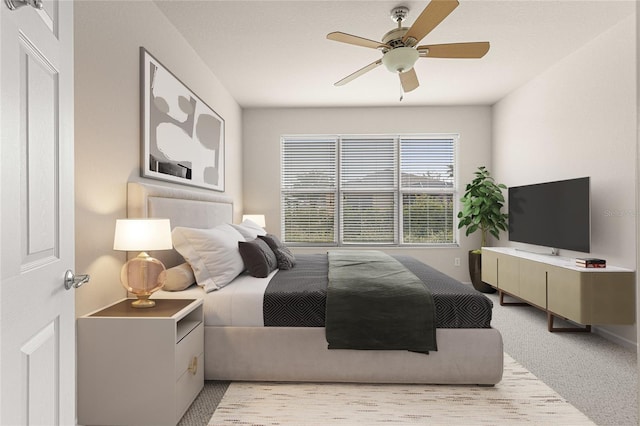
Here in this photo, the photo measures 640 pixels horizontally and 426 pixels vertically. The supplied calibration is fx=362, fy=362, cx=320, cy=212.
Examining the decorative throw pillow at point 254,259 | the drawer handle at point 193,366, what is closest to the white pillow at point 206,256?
the decorative throw pillow at point 254,259

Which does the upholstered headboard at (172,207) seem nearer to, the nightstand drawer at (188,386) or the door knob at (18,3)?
the nightstand drawer at (188,386)

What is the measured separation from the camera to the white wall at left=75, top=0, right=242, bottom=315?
6.40ft

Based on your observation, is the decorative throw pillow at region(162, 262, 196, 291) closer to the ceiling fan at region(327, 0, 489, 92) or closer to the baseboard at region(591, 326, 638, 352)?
the ceiling fan at region(327, 0, 489, 92)

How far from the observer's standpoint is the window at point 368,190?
5.50m

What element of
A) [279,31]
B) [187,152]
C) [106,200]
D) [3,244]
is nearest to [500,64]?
[279,31]

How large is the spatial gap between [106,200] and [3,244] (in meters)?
1.55

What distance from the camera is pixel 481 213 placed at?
4789 millimetres

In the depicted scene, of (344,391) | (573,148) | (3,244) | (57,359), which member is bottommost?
(344,391)

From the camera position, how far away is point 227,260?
255 centimetres

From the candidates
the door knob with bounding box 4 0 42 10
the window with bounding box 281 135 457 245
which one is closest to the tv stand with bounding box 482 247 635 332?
the window with bounding box 281 135 457 245

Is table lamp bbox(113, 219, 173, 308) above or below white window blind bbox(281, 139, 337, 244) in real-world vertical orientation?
below

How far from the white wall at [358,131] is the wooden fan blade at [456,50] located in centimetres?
277

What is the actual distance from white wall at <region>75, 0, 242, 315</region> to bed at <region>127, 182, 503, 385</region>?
1.77 ft

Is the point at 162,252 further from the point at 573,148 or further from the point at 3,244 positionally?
the point at 573,148
